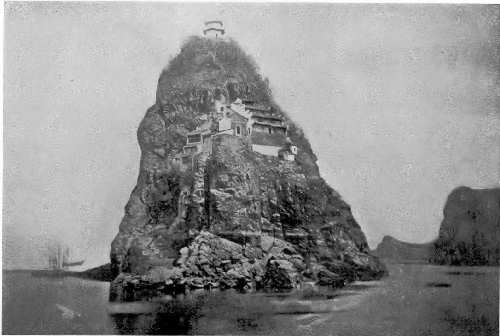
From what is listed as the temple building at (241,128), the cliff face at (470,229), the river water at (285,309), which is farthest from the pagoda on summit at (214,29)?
the cliff face at (470,229)

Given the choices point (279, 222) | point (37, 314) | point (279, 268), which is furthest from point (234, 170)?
point (37, 314)

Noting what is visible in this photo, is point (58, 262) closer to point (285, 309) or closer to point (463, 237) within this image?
point (285, 309)

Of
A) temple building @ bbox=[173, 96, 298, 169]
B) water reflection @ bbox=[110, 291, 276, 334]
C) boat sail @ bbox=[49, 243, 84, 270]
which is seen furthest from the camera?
temple building @ bbox=[173, 96, 298, 169]

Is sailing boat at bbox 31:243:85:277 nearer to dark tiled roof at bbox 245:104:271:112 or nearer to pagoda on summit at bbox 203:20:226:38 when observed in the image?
dark tiled roof at bbox 245:104:271:112

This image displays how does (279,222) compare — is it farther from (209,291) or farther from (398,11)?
(398,11)

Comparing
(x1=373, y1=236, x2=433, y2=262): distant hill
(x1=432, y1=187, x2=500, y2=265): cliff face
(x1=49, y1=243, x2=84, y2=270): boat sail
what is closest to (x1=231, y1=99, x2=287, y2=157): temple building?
(x1=373, y1=236, x2=433, y2=262): distant hill
